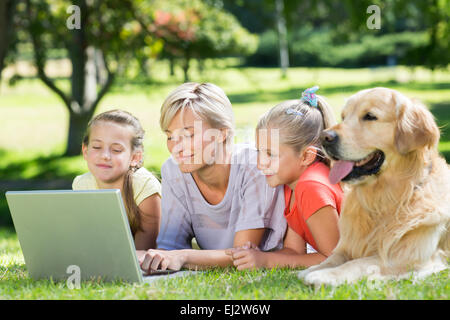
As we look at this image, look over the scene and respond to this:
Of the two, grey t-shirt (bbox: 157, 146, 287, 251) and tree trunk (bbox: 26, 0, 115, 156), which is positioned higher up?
tree trunk (bbox: 26, 0, 115, 156)

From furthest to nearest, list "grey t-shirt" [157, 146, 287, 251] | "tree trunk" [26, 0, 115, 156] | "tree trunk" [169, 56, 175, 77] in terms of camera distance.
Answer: "tree trunk" [26, 0, 115, 156]
"tree trunk" [169, 56, 175, 77]
"grey t-shirt" [157, 146, 287, 251]

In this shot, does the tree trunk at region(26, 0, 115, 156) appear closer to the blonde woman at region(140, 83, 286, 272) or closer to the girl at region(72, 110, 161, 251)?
the girl at region(72, 110, 161, 251)

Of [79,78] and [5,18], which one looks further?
[79,78]

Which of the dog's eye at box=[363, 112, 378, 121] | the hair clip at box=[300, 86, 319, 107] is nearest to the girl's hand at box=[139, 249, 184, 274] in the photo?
the hair clip at box=[300, 86, 319, 107]

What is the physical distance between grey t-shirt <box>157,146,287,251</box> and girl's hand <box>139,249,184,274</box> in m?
0.40

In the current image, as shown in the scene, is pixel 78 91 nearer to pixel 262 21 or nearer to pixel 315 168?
pixel 262 21

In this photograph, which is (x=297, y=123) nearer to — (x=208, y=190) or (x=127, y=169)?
(x=208, y=190)

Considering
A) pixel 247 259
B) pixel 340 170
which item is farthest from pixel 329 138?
pixel 247 259

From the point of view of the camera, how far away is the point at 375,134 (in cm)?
312

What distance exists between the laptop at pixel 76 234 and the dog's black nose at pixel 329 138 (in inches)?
42.8

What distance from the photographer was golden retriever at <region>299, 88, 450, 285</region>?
3080mm

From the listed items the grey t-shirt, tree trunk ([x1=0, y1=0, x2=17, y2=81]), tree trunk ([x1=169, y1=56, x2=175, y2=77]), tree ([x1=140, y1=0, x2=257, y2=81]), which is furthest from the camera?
tree trunk ([x1=169, y1=56, x2=175, y2=77])

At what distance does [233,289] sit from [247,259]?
1.84ft

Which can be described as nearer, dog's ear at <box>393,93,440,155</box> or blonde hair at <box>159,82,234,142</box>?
dog's ear at <box>393,93,440,155</box>
